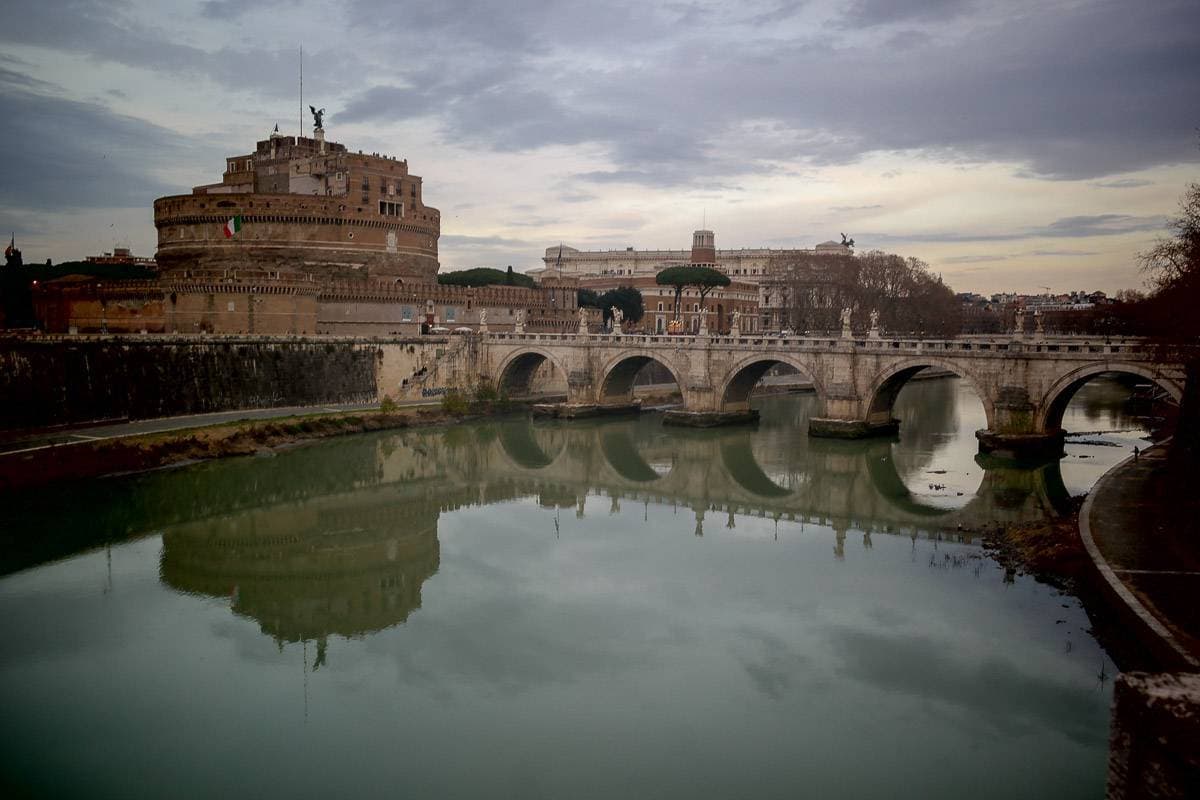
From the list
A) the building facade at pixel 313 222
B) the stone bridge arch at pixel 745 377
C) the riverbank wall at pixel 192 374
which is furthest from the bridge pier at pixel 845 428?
the building facade at pixel 313 222

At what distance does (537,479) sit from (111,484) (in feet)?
33.5

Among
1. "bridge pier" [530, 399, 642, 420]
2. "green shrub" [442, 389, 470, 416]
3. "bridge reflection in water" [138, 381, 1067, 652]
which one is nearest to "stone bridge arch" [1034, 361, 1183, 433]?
"bridge reflection in water" [138, 381, 1067, 652]

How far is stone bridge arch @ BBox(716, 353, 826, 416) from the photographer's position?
29.6 m

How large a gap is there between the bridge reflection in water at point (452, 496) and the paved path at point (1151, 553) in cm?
269

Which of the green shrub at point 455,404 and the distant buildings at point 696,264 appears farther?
the distant buildings at point 696,264

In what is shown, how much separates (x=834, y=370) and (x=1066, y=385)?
265 inches

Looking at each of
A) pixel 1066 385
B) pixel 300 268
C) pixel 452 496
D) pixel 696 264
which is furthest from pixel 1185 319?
pixel 696 264

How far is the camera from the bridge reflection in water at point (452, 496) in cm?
1519

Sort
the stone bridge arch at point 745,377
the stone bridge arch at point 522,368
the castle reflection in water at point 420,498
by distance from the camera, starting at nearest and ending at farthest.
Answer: the castle reflection in water at point 420,498 < the stone bridge arch at point 745,377 < the stone bridge arch at point 522,368

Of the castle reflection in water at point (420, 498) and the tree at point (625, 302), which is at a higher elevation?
the tree at point (625, 302)

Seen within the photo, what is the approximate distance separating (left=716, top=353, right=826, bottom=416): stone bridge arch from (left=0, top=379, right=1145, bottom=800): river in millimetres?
7513

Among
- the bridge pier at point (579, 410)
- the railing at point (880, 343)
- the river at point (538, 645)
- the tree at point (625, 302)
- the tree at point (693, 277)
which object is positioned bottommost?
the river at point (538, 645)

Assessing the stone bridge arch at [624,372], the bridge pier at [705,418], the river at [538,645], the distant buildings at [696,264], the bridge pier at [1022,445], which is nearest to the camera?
the river at [538,645]

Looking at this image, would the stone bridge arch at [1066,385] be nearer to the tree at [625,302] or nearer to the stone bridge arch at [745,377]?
the stone bridge arch at [745,377]
